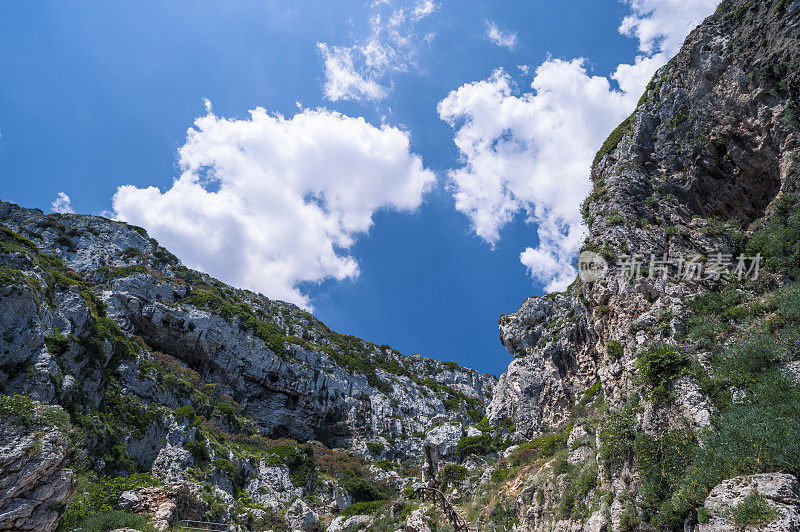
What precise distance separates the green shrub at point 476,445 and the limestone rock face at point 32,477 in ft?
83.6

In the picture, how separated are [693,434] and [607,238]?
453 inches

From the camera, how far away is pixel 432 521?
17.5 m

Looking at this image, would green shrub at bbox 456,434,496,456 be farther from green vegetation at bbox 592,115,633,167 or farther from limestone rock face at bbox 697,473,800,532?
limestone rock face at bbox 697,473,800,532

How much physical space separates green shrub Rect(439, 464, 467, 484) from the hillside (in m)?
0.24

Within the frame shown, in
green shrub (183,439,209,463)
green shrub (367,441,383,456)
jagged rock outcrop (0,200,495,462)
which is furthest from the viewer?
green shrub (367,441,383,456)

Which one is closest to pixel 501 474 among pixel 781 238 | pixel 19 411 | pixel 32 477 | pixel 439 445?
pixel 439 445

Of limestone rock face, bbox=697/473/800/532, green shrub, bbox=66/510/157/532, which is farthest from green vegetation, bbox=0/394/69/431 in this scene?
limestone rock face, bbox=697/473/800/532

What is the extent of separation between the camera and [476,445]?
98.5ft

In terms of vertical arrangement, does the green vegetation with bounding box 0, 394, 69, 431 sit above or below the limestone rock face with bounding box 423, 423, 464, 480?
below

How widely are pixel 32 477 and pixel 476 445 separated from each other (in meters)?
26.8

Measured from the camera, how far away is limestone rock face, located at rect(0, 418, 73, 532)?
10.4m

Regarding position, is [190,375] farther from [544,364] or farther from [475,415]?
[475,415]

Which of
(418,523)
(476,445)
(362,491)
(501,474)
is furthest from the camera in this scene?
(362,491)

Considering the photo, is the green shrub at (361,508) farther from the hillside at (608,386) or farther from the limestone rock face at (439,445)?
the limestone rock face at (439,445)
